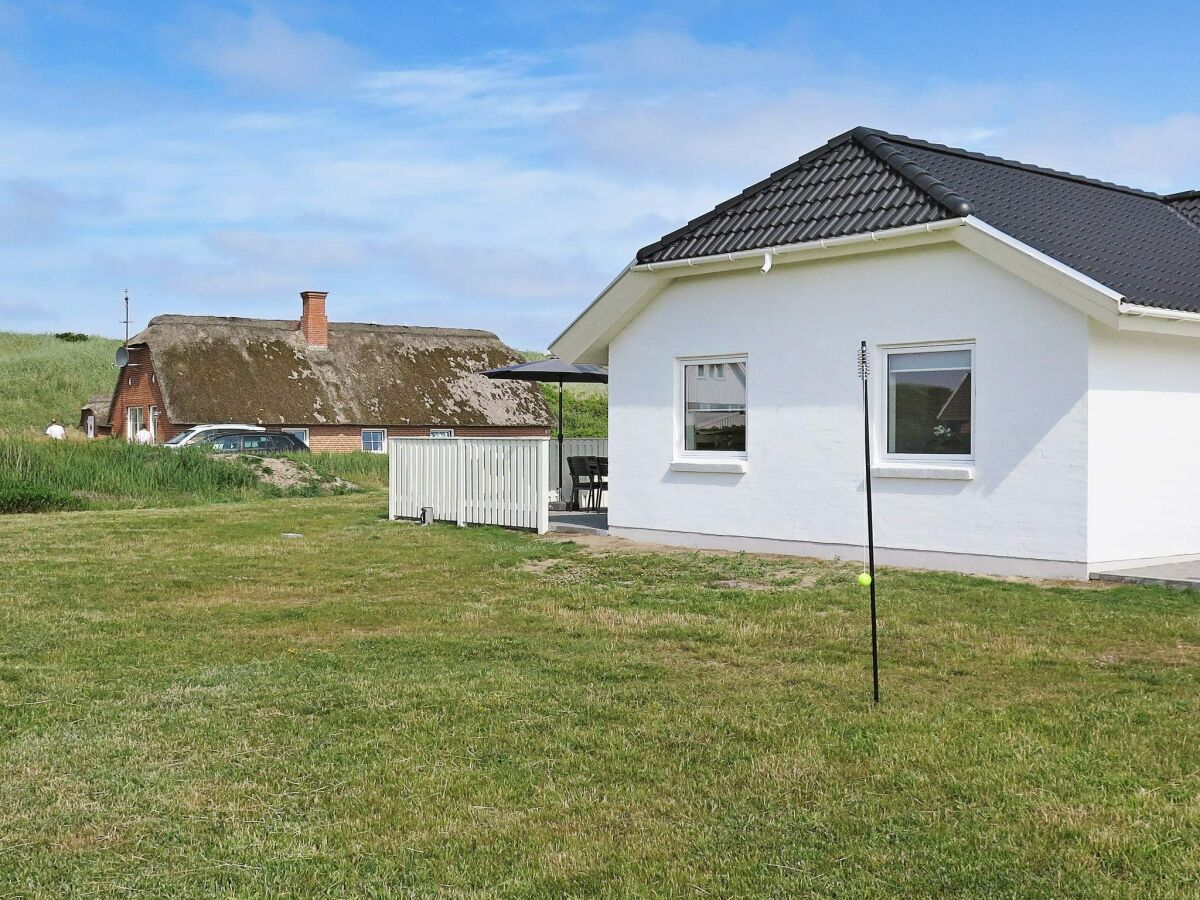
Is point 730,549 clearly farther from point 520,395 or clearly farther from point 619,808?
point 520,395

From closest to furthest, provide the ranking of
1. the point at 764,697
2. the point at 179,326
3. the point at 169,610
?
the point at 764,697 < the point at 169,610 < the point at 179,326

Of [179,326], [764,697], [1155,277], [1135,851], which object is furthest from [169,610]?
[179,326]

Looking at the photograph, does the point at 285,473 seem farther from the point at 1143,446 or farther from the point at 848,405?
the point at 1143,446

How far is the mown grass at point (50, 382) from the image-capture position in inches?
2426

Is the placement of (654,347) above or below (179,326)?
below

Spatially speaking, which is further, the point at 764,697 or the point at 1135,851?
the point at 764,697

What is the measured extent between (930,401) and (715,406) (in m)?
2.96

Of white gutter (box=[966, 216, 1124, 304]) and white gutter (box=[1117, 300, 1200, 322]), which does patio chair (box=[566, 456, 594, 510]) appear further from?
white gutter (box=[1117, 300, 1200, 322])

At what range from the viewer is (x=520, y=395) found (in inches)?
1945

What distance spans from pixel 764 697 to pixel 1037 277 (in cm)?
648

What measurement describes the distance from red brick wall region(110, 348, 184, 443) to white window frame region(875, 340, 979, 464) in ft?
105

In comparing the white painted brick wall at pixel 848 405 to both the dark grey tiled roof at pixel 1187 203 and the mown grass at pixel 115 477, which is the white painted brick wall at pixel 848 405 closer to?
the dark grey tiled roof at pixel 1187 203

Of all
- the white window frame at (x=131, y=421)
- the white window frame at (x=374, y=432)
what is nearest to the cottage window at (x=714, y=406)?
the white window frame at (x=374, y=432)

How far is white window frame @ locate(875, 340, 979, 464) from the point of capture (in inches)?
508
